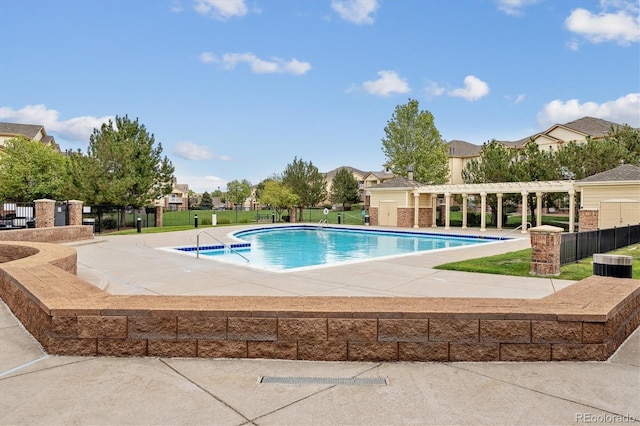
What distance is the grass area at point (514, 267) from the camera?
362 inches

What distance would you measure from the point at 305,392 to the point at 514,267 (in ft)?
28.4

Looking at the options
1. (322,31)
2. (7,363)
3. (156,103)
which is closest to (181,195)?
(156,103)

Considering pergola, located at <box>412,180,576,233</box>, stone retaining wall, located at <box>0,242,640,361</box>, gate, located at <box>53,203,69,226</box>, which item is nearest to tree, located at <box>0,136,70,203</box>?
gate, located at <box>53,203,69,226</box>

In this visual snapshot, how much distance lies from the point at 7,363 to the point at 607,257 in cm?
766

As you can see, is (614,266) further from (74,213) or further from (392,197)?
(392,197)

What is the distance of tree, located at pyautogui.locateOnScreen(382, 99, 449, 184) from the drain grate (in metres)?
34.7

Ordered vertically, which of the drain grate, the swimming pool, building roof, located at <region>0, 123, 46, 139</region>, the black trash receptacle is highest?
building roof, located at <region>0, 123, 46, 139</region>

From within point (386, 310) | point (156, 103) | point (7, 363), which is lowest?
point (7, 363)

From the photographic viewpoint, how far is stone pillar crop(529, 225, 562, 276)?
9.11 meters

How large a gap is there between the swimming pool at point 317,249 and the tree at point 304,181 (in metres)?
10.1

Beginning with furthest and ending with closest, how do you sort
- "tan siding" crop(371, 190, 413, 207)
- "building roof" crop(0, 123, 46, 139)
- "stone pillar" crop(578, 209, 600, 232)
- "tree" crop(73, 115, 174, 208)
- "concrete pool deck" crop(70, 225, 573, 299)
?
"building roof" crop(0, 123, 46, 139)
"tan siding" crop(371, 190, 413, 207)
"tree" crop(73, 115, 174, 208)
"stone pillar" crop(578, 209, 600, 232)
"concrete pool deck" crop(70, 225, 573, 299)

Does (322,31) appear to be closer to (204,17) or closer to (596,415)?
(204,17)

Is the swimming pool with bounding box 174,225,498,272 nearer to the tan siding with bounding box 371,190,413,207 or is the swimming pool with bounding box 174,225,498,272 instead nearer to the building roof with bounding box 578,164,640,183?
the tan siding with bounding box 371,190,413,207

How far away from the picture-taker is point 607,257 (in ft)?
20.4
